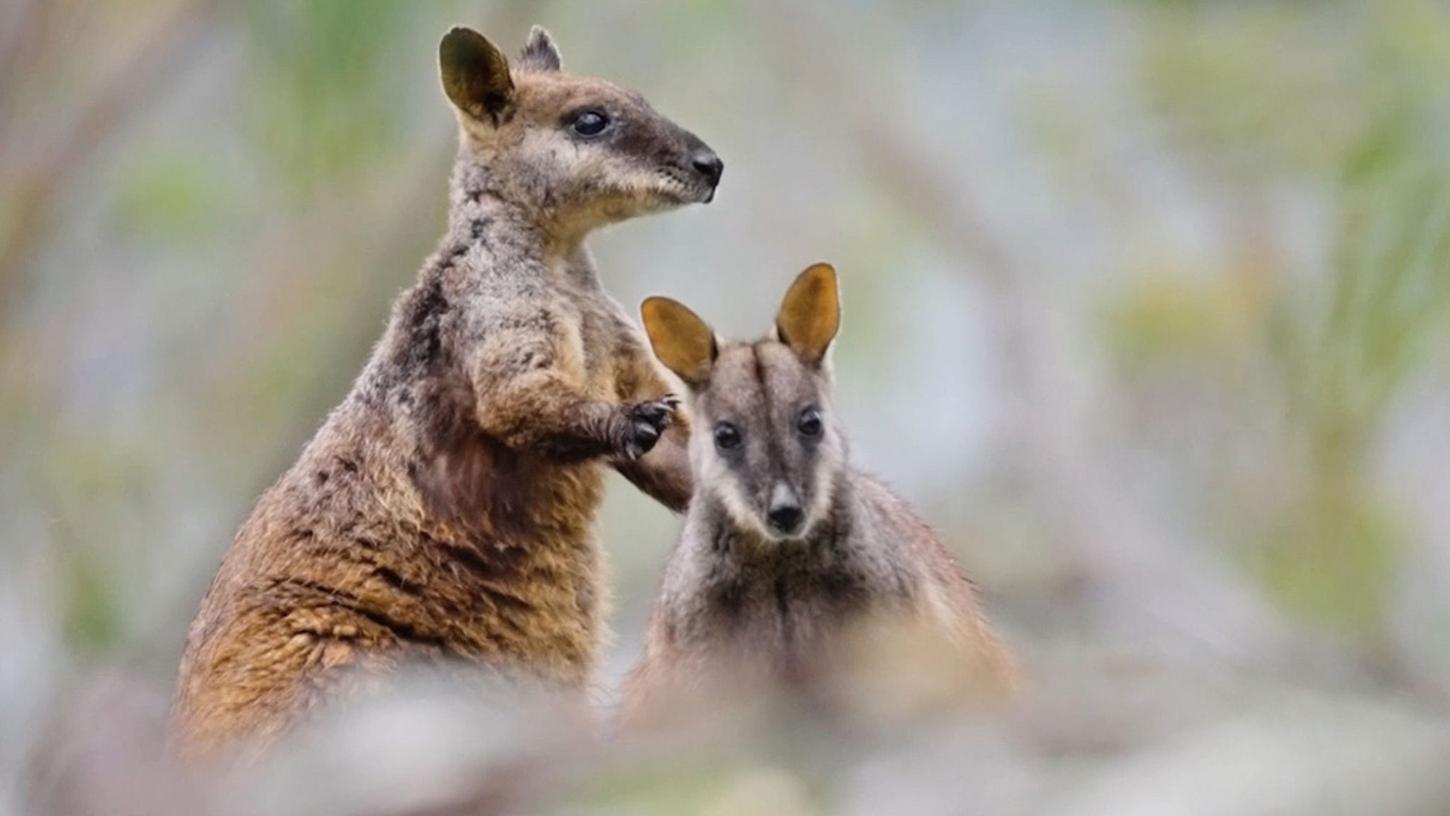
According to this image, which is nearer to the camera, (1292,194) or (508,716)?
(508,716)

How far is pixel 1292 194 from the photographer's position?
13133 mm

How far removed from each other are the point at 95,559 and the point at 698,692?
220 inches

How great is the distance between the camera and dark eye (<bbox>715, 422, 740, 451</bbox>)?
572 cm

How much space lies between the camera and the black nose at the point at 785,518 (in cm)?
542

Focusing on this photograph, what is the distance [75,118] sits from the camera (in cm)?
1164

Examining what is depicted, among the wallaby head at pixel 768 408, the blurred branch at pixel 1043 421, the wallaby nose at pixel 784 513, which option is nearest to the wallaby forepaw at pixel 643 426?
the wallaby head at pixel 768 408

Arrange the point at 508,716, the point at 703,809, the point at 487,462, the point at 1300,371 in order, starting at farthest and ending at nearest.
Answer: the point at 1300,371 < the point at 487,462 < the point at 508,716 < the point at 703,809

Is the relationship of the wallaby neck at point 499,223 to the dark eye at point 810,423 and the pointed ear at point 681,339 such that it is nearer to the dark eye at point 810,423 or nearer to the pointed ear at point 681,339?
the pointed ear at point 681,339

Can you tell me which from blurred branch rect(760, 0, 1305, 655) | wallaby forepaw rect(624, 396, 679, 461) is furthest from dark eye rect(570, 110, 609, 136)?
blurred branch rect(760, 0, 1305, 655)

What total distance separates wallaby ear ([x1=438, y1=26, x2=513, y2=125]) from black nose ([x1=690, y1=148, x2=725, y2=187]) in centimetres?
63

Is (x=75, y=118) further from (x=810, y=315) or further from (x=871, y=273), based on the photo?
(x=810, y=315)

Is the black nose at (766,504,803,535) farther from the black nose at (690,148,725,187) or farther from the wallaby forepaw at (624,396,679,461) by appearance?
the black nose at (690,148,725,187)

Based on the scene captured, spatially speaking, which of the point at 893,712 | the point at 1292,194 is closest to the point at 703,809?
the point at 893,712

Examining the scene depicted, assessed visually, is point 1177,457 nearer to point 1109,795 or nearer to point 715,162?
point 715,162
